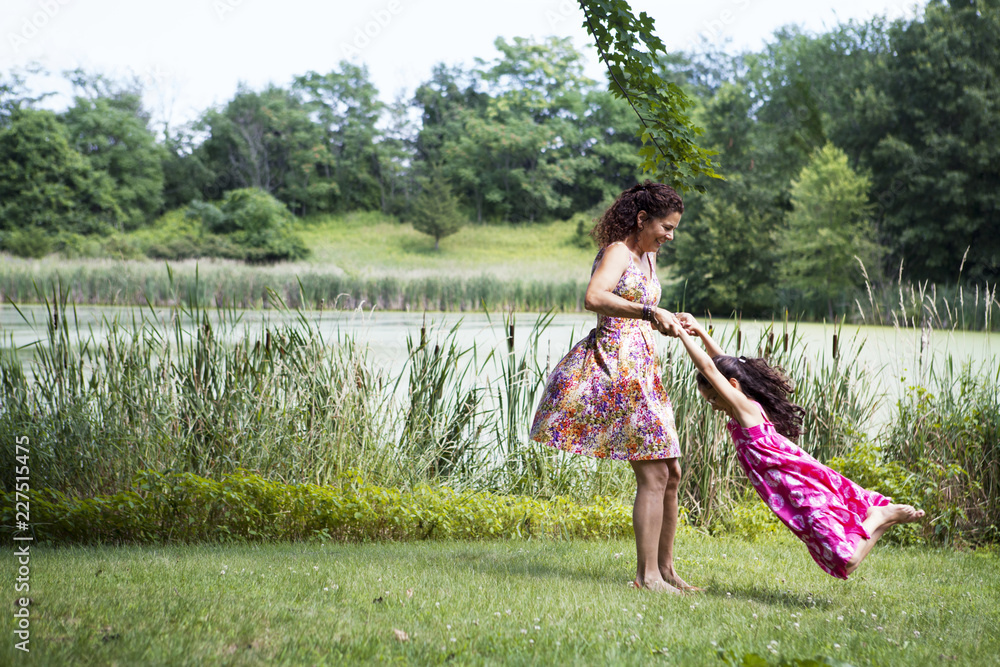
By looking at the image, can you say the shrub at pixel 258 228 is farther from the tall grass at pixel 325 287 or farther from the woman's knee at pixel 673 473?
the woman's knee at pixel 673 473

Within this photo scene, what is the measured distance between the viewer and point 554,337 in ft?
43.3

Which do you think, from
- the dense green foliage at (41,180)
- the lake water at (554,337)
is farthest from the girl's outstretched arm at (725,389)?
the dense green foliage at (41,180)

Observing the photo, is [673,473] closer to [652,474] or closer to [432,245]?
Result: [652,474]

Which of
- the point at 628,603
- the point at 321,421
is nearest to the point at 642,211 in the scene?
the point at 628,603

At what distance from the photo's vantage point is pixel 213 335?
5.36 m

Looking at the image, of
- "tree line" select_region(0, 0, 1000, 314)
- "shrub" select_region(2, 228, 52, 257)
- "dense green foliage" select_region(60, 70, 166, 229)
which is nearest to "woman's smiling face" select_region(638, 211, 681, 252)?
"tree line" select_region(0, 0, 1000, 314)

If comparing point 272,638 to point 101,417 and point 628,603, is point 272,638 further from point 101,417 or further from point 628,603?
point 101,417

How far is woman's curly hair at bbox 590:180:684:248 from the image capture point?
3176 millimetres

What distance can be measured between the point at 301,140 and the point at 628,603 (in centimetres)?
4561

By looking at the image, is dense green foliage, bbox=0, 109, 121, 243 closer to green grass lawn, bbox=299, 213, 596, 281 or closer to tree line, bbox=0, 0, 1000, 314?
tree line, bbox=0, 0, 1000, 314

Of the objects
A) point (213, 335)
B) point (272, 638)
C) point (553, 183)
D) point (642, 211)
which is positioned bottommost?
point (272, 638)

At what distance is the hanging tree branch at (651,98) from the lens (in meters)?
3.53

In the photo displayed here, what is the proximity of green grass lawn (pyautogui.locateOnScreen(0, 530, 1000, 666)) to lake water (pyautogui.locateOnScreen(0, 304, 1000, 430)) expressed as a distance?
1.59 m

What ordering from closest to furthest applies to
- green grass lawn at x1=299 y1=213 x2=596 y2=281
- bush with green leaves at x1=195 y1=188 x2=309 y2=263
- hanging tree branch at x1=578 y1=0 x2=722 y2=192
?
1. hanging tree branch at x1=578 y1=0 x2=722 y2=192
2. bush with green leaves at x1=195 y1=188 x2=309 y2=263
3. green grass lawn at x1=299 y1=213 x2=596 y2=281
